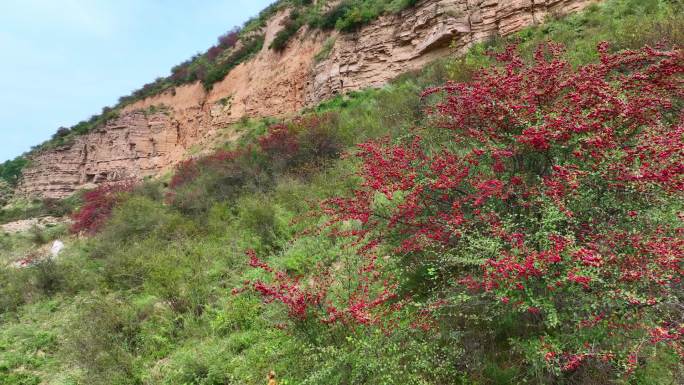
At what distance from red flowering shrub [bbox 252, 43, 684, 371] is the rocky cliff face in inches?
396

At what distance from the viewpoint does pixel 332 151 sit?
10.8m

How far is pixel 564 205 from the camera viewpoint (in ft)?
9.34

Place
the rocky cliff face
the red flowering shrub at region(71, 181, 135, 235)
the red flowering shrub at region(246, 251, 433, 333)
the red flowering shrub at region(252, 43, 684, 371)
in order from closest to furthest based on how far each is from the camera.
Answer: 1. the red flowering shrub at region(252, 43, 684, 371)
2. the red flowering shrub at region(246, 251, 433, 333)
3. the rocky cliff face
4. the red flowering shrub at region(71, 181, 135, 235)

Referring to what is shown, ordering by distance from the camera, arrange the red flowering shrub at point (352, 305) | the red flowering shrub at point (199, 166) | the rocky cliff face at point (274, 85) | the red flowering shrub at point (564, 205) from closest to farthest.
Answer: the red flowering shrub at point (564, 205)
the red flowering shrub at point (352, 305)
the red flowering shrub at point (199, 166)
the rocky cliff face at point (274, 85)

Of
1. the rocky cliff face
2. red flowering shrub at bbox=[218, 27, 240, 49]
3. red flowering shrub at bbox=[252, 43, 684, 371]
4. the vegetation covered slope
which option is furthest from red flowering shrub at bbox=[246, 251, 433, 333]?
red flowering shrub at bbox=[218, 27, 240, 49]

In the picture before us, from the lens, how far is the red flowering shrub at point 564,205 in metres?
2.48

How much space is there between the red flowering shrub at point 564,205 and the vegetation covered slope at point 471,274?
2cm

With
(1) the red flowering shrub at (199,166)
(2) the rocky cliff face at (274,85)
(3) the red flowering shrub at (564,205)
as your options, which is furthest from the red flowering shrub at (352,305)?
(2) the rocky cliff face at (274,85)

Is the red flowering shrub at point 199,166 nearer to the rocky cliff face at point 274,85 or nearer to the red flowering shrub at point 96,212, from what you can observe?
the red flowering shrub at point 96,212

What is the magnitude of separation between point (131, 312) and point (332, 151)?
20.9ft

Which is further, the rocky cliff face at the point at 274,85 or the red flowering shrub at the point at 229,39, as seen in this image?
the red flowering shrub at the point at 229,39

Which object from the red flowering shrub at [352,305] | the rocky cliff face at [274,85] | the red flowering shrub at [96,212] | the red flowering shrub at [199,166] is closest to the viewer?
the red flowering shrub at [352,305]

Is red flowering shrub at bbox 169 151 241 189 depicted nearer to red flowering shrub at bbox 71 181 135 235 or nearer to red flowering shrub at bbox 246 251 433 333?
red flowering shrub at bbox 71 181 135 235

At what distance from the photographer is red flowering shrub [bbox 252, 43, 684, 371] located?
8.15ft
